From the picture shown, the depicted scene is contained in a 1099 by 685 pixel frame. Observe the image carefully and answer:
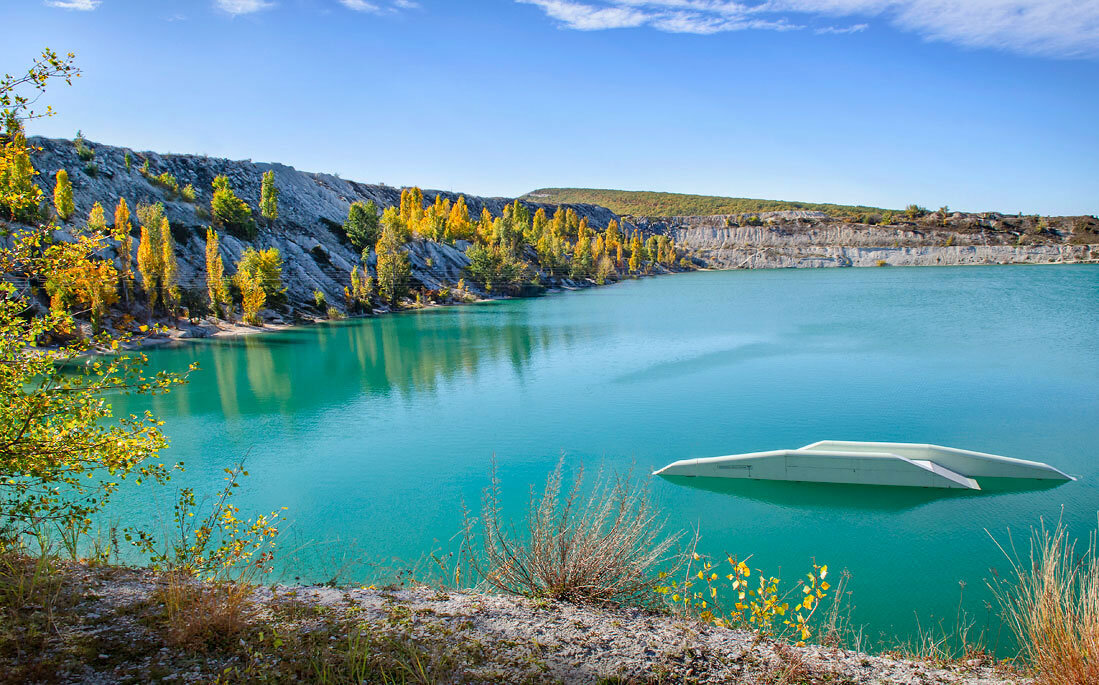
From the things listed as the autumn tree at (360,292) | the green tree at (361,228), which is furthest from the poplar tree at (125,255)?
the green tree at (361,228)

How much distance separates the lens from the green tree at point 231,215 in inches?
2083

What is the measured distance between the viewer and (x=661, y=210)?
175000mm

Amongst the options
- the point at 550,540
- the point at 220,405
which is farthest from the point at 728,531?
the point at 220,405

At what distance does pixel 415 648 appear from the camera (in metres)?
4.71

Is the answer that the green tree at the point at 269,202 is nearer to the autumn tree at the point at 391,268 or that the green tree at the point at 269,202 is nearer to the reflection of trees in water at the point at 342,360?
the autumn tree at the point at 391,268

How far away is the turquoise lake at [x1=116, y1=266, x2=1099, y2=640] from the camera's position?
10516 millimetres

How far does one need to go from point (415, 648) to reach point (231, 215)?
5677 centimetres

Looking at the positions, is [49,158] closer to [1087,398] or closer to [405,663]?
[405,663]

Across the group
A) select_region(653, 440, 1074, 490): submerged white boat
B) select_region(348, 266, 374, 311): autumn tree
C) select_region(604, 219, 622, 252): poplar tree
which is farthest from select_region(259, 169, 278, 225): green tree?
select_region(604, 219, 622, 252): poplar tree

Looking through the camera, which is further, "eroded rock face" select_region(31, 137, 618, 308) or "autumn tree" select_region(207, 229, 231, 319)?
"eroded rock face" select_region(31, 137, 618, 308)

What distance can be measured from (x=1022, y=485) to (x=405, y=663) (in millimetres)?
13621

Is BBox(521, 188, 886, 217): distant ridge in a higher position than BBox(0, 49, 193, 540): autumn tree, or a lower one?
higher

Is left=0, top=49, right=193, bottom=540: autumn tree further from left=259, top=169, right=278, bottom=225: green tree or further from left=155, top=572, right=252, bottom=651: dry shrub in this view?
left=259, top=169, right=278, bottom=225: green tree

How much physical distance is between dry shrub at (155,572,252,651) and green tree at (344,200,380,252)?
60323 millimetres
